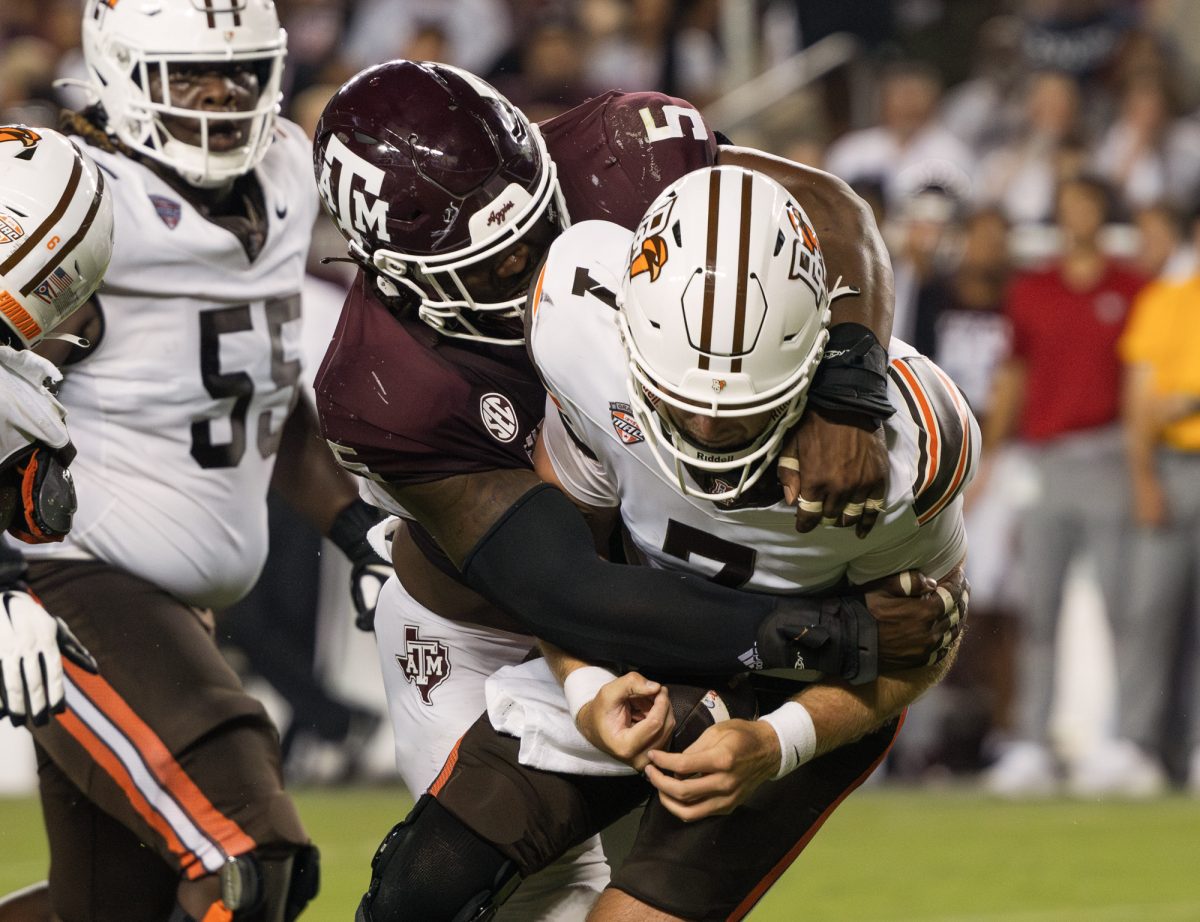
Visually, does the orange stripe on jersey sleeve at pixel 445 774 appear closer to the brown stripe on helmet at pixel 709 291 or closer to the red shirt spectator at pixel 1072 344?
the brown stripe on helmet at pixel 709 291

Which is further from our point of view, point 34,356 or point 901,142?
point 901,142

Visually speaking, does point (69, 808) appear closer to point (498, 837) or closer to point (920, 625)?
point (498, 837)

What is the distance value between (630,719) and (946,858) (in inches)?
132

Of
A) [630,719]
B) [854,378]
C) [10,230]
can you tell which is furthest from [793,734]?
[10,230]

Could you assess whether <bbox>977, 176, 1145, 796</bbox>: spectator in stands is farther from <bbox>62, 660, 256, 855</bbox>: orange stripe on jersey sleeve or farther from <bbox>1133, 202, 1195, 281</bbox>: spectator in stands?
<bbox>62, 660, 256, 855</bbox>: orange stripe on jersey sleeve

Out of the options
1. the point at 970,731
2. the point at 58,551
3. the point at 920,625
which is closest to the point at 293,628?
the point at 970,731

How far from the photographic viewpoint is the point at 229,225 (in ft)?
14.2

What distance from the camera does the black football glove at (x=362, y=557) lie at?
4391mm

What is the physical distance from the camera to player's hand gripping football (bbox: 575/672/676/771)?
125 inches

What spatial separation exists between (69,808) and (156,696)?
0.42 m

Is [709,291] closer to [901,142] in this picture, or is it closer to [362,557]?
[362,557]

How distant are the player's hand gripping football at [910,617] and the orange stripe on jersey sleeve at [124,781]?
1459 millimetres

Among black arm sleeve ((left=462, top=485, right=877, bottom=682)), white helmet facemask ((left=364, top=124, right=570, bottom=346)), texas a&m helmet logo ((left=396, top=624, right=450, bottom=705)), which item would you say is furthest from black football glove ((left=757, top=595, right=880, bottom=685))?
texas a&m helmet logo ((left=396, top=624, right=450, bottom=705))

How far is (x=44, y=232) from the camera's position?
132 inches
